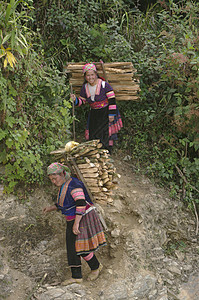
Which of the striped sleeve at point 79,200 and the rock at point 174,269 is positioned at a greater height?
the striped sleeve at point 79,200

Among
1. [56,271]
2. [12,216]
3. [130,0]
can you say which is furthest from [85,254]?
[130,0]

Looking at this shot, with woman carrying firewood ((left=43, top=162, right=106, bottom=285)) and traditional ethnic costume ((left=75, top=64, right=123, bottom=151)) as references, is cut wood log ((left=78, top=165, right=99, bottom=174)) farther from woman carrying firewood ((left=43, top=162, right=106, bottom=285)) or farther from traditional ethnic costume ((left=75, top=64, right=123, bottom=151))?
traditional ethnic costume ((left=75, top=64, right=123, bottom=151))

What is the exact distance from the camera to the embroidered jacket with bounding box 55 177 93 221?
3910 mm

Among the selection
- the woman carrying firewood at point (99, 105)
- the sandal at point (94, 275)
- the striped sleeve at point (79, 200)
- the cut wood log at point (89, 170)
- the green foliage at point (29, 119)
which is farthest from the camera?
the woman carrying firewood at point (99, 105)

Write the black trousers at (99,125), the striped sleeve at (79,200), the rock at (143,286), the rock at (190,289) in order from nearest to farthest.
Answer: the striped sleeve at (79,200) < the rock at (143,286) < the rock at (190,289) < the black trousers at (99,125)

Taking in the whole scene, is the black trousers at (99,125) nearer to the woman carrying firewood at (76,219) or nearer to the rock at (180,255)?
the woman carrying firewood at (76,219)

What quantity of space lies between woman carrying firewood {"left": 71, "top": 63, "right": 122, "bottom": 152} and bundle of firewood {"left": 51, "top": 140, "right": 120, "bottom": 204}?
4.34 feet

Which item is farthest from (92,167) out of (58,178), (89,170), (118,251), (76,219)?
(118,251)

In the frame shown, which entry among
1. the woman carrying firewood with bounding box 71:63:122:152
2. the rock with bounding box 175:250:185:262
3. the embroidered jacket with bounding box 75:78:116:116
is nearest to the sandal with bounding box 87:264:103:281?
the rock with bounding box 175:250:185:262

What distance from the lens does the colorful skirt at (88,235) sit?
13.4 ft

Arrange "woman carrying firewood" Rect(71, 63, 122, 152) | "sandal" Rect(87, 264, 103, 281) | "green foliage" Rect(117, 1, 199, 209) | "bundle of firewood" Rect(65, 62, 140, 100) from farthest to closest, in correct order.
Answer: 1. "green foliage" Rect(117, 1, 199, 209)
2. "bundle of firewood" Rect(65, 62, 140, 100)
3. "woman carrying firewood" Rect(71, 63, 122, 152)
4. "sandal" Rect(87, 264, 103, 281)

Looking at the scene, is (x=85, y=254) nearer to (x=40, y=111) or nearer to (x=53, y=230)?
(x=53, y=230)

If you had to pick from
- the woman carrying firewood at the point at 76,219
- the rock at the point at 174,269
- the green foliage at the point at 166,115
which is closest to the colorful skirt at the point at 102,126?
the green foliage at the point at 166,115

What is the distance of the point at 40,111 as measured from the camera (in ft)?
16.2
